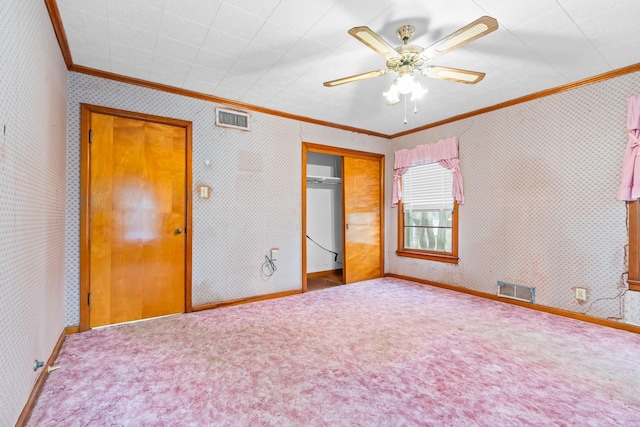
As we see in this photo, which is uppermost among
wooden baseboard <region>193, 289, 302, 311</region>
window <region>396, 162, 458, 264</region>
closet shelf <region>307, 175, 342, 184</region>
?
closet shelf <region>307, 175, 342, 184</region>

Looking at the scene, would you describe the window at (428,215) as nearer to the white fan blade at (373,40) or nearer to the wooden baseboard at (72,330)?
the white fan blade at (373,40)

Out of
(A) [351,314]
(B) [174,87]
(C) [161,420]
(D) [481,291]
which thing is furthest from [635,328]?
(B) [174,87]

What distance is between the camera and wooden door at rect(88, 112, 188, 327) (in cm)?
283

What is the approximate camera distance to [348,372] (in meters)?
2.04

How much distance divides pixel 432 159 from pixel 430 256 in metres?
1.48

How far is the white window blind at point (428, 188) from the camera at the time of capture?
4344 millimetres

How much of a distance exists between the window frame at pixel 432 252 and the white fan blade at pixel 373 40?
9.05ft

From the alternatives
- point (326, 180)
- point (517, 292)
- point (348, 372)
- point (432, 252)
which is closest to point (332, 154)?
point (326, 180)

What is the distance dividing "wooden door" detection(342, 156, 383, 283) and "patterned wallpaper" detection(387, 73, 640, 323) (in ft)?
4.16

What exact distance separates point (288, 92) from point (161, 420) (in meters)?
3.05

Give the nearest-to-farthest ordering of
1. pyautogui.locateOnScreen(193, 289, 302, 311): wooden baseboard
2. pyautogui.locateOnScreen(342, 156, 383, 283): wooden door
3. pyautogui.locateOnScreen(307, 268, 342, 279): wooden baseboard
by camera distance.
Result: pyautogui.locateOnScreen(193, 289, 302, 311): wooden baseboard → pyautogui.locateOnScreen(342, 156, 383, 283): wooden door → pyautogui.locateOnScreen(307, 268, 342, 279): wooden baseboard

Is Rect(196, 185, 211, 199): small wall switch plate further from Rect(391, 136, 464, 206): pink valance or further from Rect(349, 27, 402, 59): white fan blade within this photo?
Rect(391, 136, 464, 206): pink valance

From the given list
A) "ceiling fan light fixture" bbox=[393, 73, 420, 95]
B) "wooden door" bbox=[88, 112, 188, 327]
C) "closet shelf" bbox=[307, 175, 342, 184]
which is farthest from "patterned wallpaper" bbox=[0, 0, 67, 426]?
"closet shelf" bbox=[307, 175, 342, 184]

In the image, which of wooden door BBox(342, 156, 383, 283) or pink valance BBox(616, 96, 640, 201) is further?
wooden door BBox(342, 156, 383, 283)
